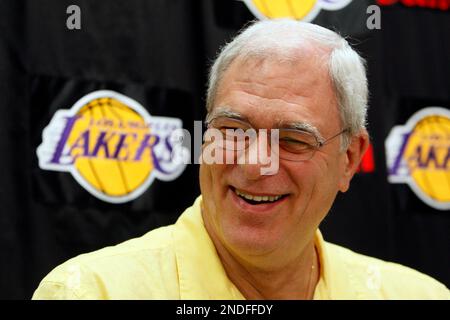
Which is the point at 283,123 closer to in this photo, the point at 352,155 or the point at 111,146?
the point at 352,155

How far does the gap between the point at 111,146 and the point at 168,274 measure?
648 mm

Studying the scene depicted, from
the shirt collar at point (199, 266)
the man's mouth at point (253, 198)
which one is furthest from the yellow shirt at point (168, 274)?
the man's mouth at point (253, 198)

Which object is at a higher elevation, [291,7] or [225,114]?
[291,7]

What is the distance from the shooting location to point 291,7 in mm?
2338

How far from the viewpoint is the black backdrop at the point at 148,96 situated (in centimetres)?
201

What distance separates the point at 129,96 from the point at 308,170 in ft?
2.44

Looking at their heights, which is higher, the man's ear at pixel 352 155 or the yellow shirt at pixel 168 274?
the man's ear at pixel 352 155

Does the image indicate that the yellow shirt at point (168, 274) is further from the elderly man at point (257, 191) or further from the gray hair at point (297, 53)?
the gray hair at point (297, 53)

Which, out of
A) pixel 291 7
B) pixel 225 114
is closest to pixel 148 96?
pixel 291 7

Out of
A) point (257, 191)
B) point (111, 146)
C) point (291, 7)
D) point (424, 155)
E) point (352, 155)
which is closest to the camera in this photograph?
point (257, 191)

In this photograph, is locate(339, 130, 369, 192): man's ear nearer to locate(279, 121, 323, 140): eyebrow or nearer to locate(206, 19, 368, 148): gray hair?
locate(206, 19, 368, 148): gray hair

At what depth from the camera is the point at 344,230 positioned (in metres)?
2.38
